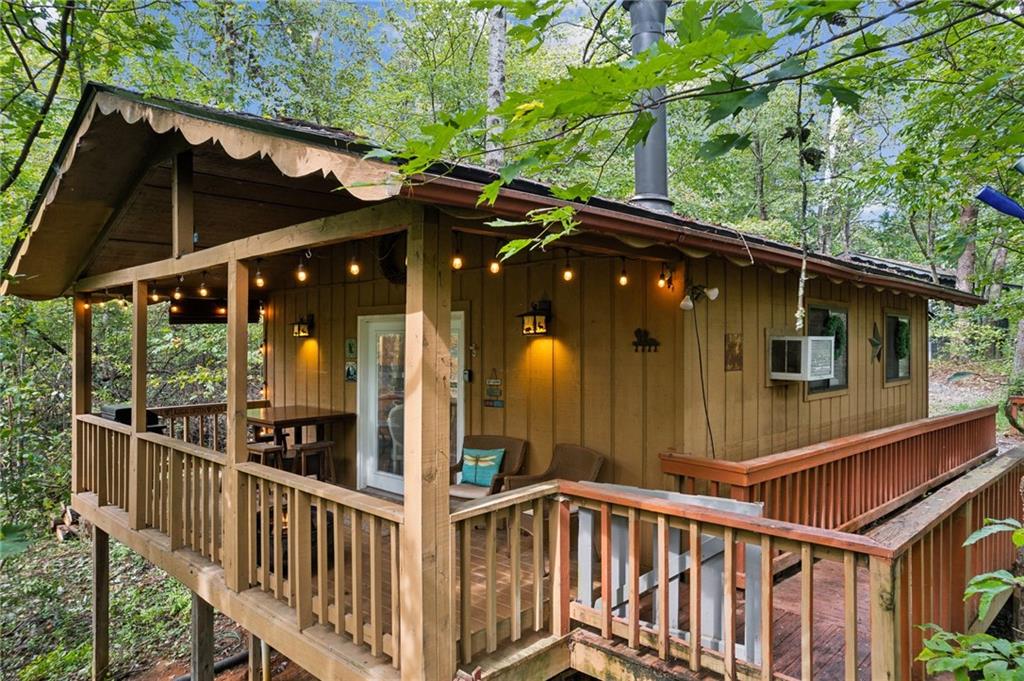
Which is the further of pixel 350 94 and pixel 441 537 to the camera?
pixel 350 94

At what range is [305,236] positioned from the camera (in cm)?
309

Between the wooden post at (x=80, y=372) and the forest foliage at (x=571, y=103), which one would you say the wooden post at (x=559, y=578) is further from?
the wooden post at (x=80, y=372)

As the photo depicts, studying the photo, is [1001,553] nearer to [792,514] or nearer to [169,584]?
[792,514]

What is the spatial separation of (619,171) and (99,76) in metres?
10.0

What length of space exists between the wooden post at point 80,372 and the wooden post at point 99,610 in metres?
0.66

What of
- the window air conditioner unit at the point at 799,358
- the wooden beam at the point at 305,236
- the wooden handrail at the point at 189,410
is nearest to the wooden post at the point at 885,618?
the wooden beam at the point at 305,236

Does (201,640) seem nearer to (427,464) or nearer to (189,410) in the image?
(189,410)

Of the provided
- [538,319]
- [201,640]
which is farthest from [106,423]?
[538,319]

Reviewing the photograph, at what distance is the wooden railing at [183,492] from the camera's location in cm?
407

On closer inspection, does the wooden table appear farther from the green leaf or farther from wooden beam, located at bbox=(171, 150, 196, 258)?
the green leaf

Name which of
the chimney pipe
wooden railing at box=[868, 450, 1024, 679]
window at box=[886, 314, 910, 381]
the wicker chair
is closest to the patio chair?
the wicker chair

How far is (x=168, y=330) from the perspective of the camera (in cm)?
1279

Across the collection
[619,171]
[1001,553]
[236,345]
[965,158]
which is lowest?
[1001,553]

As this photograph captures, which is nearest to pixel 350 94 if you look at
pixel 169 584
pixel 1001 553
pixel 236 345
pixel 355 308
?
pixel 355 308
